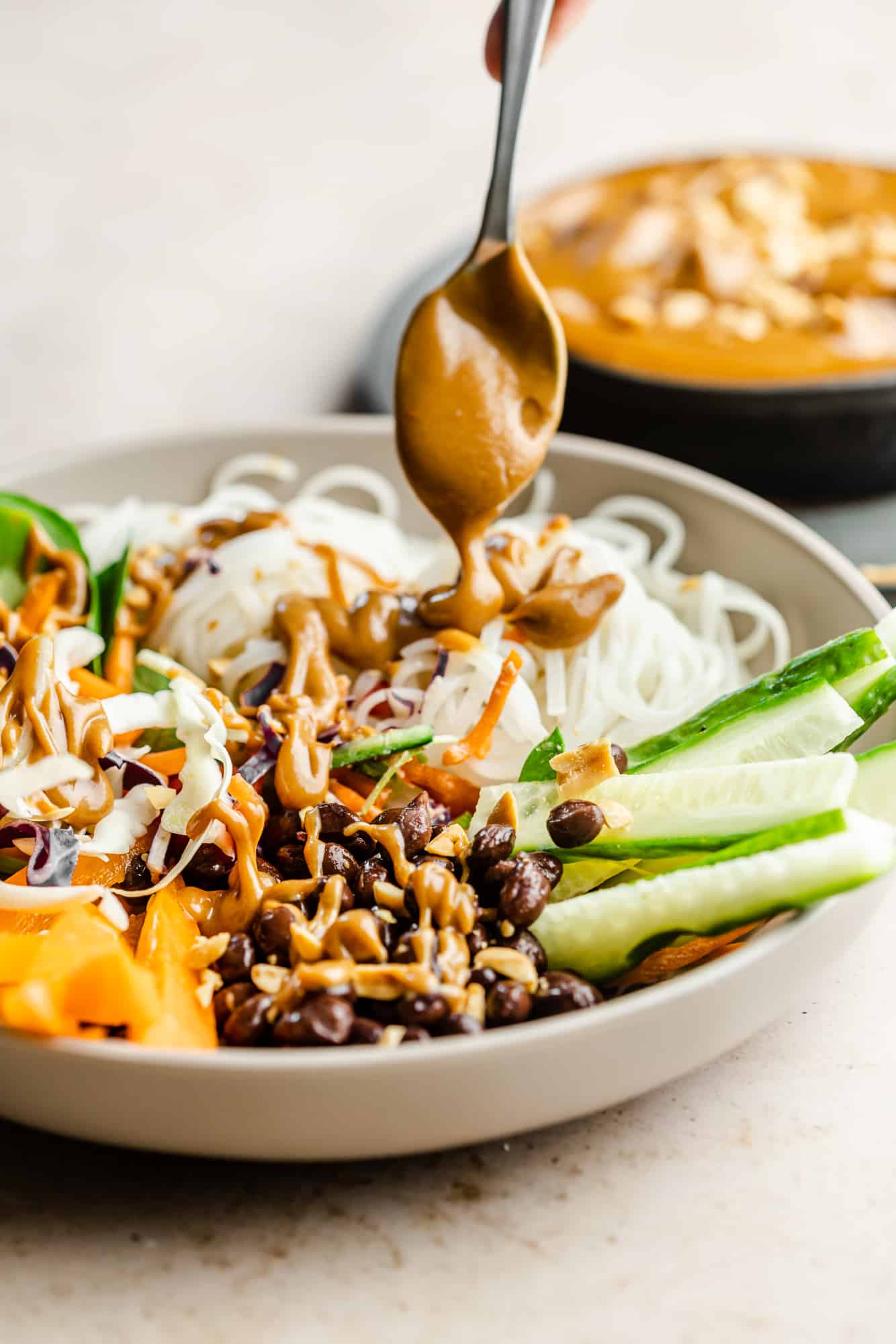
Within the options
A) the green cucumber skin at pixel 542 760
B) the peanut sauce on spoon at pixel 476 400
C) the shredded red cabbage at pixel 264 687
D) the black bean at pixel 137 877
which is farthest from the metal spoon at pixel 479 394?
the black bean at pixel 137 877

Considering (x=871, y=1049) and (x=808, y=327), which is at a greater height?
(x=808, y=327)

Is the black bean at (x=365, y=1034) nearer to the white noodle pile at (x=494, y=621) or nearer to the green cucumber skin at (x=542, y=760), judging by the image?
the green cucumber skin at (x=542, y=760)

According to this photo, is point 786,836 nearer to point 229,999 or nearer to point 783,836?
point 783,836

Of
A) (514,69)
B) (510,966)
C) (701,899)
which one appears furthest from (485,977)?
(514,69)

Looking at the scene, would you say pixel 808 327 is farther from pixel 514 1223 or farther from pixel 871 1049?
pixel 514 1223

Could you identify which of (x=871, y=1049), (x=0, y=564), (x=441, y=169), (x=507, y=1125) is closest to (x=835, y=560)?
(x=871, y=1049)

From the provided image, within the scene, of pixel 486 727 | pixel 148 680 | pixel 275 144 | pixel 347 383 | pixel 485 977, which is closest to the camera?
pixel 485 977

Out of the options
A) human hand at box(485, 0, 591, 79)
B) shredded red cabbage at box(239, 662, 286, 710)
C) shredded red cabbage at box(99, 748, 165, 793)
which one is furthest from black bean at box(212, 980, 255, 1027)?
human hand at box(485, 0, 591, 79)
